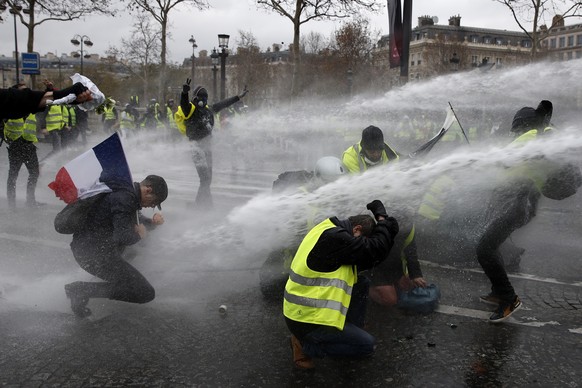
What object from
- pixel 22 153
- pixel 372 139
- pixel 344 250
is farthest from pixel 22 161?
pixel 344 250

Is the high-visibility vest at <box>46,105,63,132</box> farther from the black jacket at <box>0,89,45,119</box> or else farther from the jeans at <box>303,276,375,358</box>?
the jeans at <box>303,276,375,358</box>

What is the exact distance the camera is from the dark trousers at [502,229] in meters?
4.65

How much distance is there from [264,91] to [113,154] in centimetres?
5805

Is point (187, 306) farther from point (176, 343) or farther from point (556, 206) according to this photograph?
point (556, 206)

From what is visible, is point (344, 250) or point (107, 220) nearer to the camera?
point (344, 250)

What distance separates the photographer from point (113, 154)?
14.5 feet

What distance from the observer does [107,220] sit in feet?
14.2

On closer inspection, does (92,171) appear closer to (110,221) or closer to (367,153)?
(110,221)

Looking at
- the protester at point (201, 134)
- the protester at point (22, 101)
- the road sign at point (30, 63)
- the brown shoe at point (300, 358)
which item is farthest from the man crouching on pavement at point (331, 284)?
the road sign at point (30, 63)

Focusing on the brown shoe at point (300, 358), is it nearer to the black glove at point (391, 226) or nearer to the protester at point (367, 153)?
the black glove at point (391, 226)

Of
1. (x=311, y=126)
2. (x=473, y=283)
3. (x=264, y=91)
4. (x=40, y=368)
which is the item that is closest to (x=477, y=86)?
(x=311, y=126)

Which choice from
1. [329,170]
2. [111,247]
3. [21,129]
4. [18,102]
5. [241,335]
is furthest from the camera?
[21,129]

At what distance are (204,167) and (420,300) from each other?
5130 mm

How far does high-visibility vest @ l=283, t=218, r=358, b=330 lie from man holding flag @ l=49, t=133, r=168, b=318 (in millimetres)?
1330
